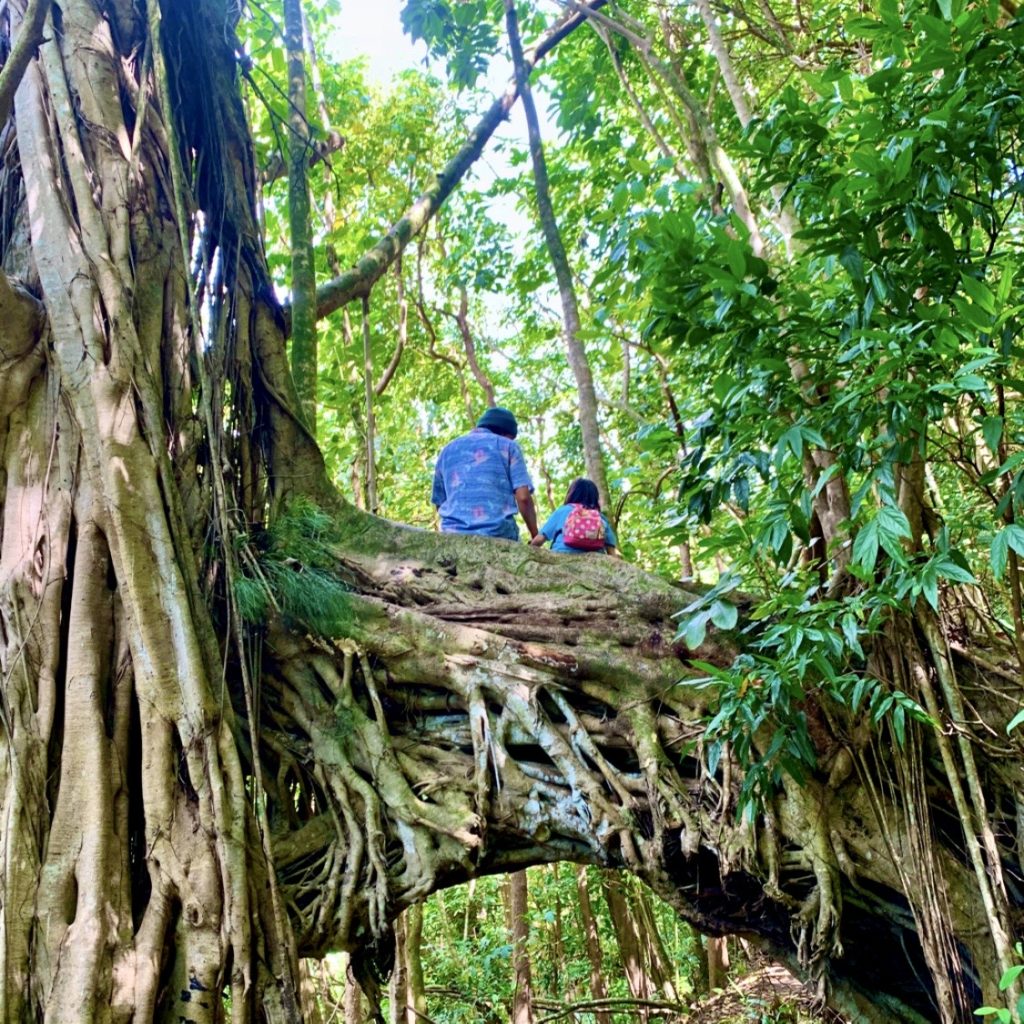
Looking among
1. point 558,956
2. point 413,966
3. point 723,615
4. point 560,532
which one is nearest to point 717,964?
point 558,956

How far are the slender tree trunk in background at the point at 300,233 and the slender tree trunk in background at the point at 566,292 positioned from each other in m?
1.23

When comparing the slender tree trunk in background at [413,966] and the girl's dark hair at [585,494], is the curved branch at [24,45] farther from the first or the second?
the slender tree trunk in background at [413,966]

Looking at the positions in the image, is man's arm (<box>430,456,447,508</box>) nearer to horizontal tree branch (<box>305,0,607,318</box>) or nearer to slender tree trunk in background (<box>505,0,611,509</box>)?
slender tree trunk in background (<box>505,0,611,509</box>)

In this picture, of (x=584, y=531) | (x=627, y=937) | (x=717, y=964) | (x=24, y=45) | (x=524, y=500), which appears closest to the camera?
(x=24, y=45)

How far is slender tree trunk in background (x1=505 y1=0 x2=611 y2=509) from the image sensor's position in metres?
4.61

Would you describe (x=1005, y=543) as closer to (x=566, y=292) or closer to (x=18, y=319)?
(x=18, y=319)

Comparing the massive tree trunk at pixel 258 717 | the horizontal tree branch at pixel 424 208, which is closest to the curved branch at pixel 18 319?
the massive tree trunk at pixel 258 717

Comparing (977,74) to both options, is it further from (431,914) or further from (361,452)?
(431,914)

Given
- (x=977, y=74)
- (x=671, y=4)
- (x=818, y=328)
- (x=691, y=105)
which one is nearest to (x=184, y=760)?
(x=818, y=328)

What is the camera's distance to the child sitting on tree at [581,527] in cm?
403

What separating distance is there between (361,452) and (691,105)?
5426 millimetres

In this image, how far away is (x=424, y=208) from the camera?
5059 mm

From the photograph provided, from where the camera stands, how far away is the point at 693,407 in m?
3.06

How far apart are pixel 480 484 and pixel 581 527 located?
58cm
